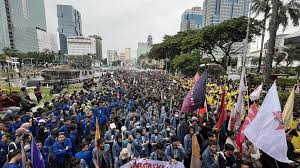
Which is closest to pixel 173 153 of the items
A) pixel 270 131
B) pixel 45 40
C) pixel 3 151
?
pixel 270 131

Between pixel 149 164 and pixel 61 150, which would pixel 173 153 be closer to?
pixel 149 164

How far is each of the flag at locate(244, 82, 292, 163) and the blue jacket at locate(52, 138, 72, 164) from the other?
4.72 meters

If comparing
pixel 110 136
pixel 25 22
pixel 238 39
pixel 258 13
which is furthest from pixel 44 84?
pixel 25 22

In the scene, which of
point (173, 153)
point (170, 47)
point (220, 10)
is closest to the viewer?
point (173, 153)

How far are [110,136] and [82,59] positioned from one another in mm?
108657

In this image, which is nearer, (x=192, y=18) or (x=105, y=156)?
(x=105, y=156)

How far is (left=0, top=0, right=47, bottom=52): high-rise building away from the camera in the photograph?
383 feet

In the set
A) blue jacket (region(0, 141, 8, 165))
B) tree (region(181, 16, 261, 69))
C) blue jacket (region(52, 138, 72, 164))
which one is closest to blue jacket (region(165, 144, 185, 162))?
blue jacket (region(52, 138, 72, 164))

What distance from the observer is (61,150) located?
6.78 meters

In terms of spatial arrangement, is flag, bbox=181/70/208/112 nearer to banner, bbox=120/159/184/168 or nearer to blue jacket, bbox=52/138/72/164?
banner, bbox=120/159/184/168

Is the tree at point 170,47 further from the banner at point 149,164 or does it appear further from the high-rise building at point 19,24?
the high-rise building at point 19,24

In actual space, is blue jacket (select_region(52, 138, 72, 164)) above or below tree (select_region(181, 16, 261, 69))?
below

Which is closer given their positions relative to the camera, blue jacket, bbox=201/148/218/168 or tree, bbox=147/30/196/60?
blue jacket, bbox=201/148/218/168

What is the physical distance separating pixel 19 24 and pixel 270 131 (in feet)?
495
